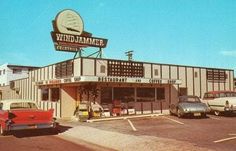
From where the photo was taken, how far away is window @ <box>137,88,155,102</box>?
23.3 metres

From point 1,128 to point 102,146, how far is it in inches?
215

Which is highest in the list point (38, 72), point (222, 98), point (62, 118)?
point (38, 72)

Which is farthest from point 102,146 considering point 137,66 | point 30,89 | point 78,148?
point 30,89

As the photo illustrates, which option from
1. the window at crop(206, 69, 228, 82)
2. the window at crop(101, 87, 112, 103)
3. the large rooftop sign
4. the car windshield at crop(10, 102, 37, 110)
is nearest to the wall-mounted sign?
the window at crop(101, 87, 112, 103)

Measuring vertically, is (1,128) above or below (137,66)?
below

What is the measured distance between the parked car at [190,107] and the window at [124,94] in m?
3.90

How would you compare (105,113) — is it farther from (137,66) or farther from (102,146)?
(102,146)

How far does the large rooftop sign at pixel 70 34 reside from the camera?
22.7 metres

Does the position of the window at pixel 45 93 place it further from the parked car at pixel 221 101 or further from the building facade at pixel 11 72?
the building facade at pixel 11 72

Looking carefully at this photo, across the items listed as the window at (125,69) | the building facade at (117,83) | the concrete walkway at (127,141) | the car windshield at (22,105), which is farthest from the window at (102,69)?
the concrete walkway at (127,141)

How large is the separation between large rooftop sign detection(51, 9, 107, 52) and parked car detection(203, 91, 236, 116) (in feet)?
31.1

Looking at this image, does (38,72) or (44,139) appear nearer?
(44,139)

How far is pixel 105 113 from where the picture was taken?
20438 millimetres

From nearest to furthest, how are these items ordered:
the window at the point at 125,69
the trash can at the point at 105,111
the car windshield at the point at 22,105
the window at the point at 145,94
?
the car windshield at the point at 22,105 < the trash can at the point at 105,111 < the window at the point at 125,69 < the window at the point at 145,94
